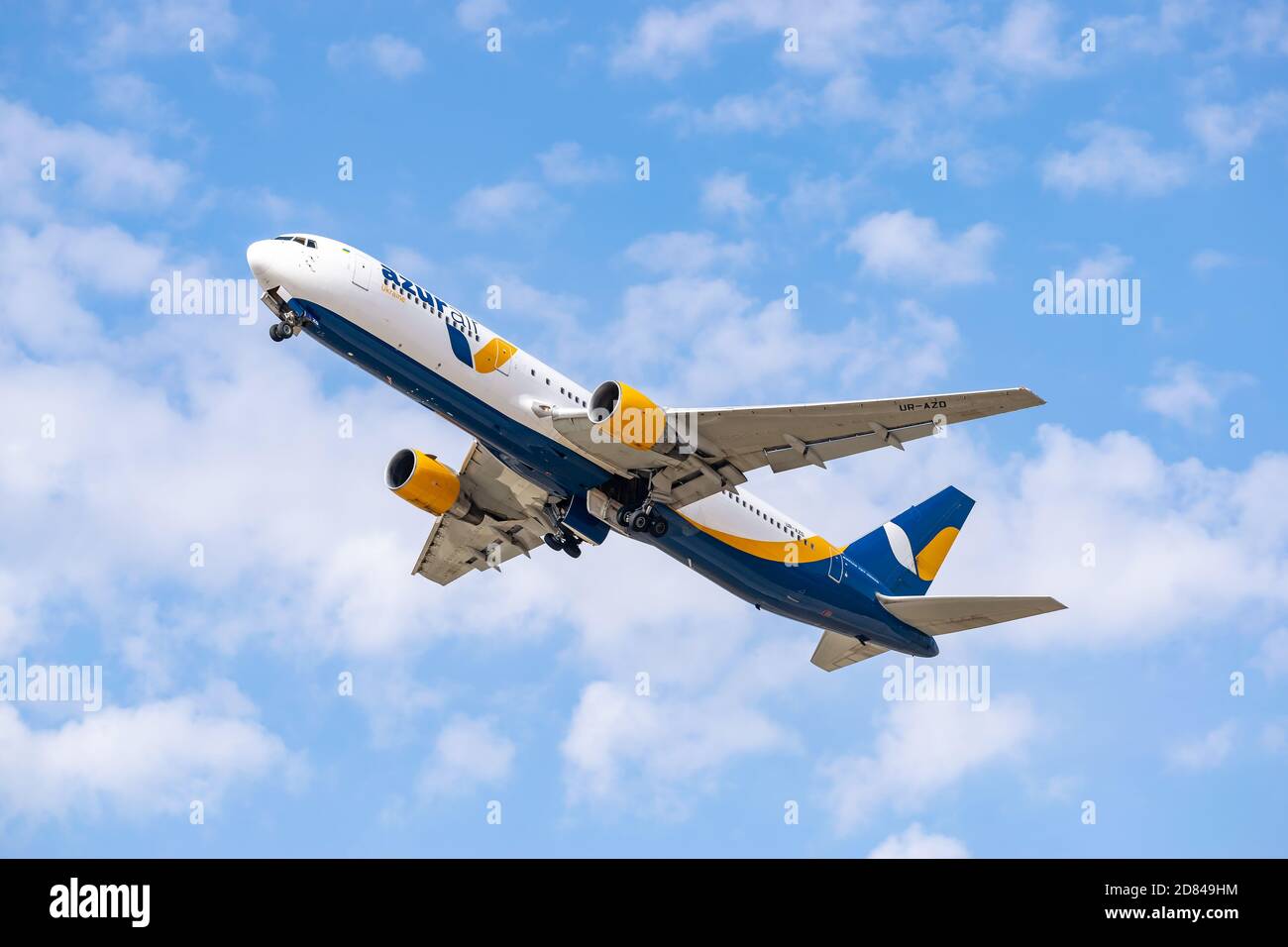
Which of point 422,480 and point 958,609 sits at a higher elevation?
point 422,480

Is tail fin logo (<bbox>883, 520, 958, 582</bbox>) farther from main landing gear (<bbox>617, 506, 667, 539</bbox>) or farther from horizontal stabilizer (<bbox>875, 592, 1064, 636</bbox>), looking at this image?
main landing gear (<bbox>617, 506, 667, 539</bbox>)

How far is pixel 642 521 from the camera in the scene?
39.1 m

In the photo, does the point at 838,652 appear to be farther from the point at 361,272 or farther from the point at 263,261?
the point at 263,261

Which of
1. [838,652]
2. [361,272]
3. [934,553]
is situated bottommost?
[838,652]

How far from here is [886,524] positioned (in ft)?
157

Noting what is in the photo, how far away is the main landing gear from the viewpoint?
3912 cm

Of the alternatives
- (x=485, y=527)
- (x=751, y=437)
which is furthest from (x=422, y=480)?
(x=751, y=437)

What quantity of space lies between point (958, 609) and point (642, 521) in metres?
11.0

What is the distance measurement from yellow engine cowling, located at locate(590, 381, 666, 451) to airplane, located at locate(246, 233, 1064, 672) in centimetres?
4

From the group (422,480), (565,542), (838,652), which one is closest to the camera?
(565,542)

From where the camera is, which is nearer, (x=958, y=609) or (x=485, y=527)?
(x=958, y=609)

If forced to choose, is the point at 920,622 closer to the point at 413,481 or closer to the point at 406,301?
the point at 413,481

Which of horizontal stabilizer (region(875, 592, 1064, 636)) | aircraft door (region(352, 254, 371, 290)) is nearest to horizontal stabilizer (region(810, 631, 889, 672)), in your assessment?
horizontal stabilizer (region(875, 592, 1064, 636))
